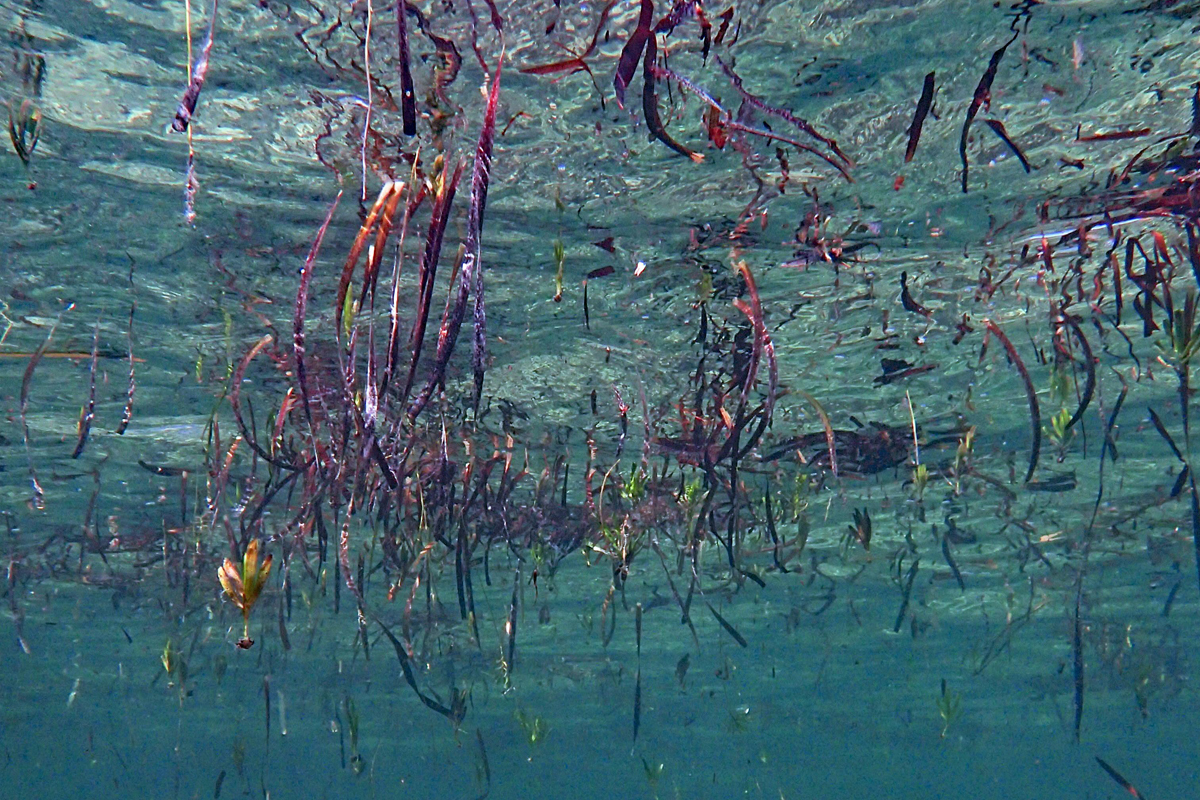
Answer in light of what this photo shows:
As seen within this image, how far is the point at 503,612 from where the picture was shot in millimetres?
31062

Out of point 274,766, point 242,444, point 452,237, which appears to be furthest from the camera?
point 274,766

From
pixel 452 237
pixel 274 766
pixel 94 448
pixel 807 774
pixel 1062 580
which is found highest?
pixel 452 237

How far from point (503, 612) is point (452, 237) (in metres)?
22.7

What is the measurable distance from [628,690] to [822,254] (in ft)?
122

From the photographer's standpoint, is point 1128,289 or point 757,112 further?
point 1128,289

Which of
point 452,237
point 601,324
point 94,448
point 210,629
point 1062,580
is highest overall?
point 452,237

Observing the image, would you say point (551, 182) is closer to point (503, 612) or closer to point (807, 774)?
point (503, 612)

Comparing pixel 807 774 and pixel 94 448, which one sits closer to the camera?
pixel 94 448

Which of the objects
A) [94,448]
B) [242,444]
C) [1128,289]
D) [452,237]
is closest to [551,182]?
[452,237]

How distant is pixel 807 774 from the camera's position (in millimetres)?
84812

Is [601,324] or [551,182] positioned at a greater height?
[551,182]

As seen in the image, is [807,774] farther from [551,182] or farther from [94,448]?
[551,182]

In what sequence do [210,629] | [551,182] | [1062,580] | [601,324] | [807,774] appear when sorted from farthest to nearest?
[807,774] < [210,629] < [1062,580] < [601,324] < [551,182]

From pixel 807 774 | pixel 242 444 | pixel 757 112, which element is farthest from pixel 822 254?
pixel 807 774
